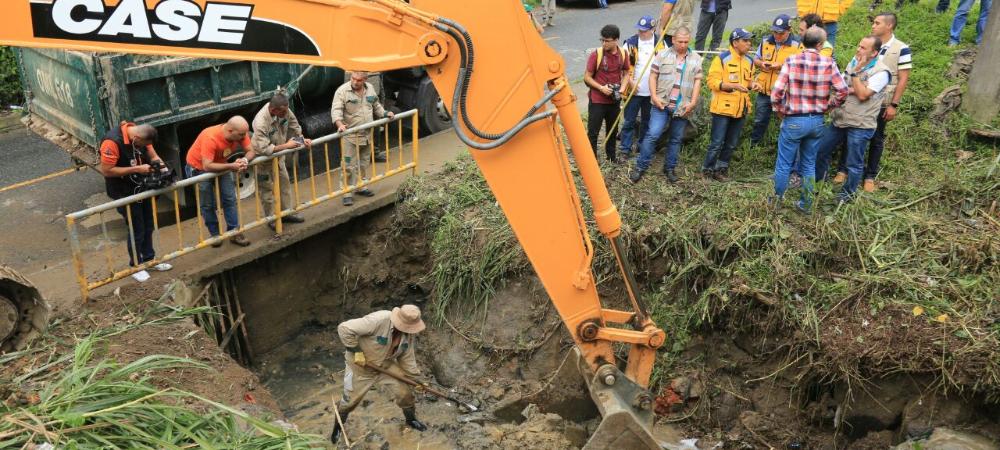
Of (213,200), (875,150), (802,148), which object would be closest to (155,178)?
(213,200)

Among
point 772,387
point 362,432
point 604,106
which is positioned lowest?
point 362,432

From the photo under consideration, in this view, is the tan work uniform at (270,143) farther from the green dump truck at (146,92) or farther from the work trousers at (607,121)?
the work trousers at (607,121)

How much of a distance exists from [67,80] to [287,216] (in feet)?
8.43

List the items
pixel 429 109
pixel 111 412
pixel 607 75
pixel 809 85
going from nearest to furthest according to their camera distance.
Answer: pixel 111 412
pixel 809 85
pixel 607 75
pixel 429 109

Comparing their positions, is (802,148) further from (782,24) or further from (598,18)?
(598,18)

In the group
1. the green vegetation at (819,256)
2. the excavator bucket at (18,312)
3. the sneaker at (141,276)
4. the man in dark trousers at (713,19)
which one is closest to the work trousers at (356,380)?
the green vegetation at (819,256)

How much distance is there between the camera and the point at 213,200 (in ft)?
24.3

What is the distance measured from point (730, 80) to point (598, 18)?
409 inches

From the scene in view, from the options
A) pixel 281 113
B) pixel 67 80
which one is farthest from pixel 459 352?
pixel 67 80

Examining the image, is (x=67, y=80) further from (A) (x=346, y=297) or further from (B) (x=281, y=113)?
(A) (x=346, y=297)

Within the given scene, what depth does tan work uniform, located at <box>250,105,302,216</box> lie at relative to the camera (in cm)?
736

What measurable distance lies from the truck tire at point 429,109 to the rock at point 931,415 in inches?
275

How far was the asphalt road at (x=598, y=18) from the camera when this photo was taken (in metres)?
15.2

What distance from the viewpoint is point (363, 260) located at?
28.8ft
